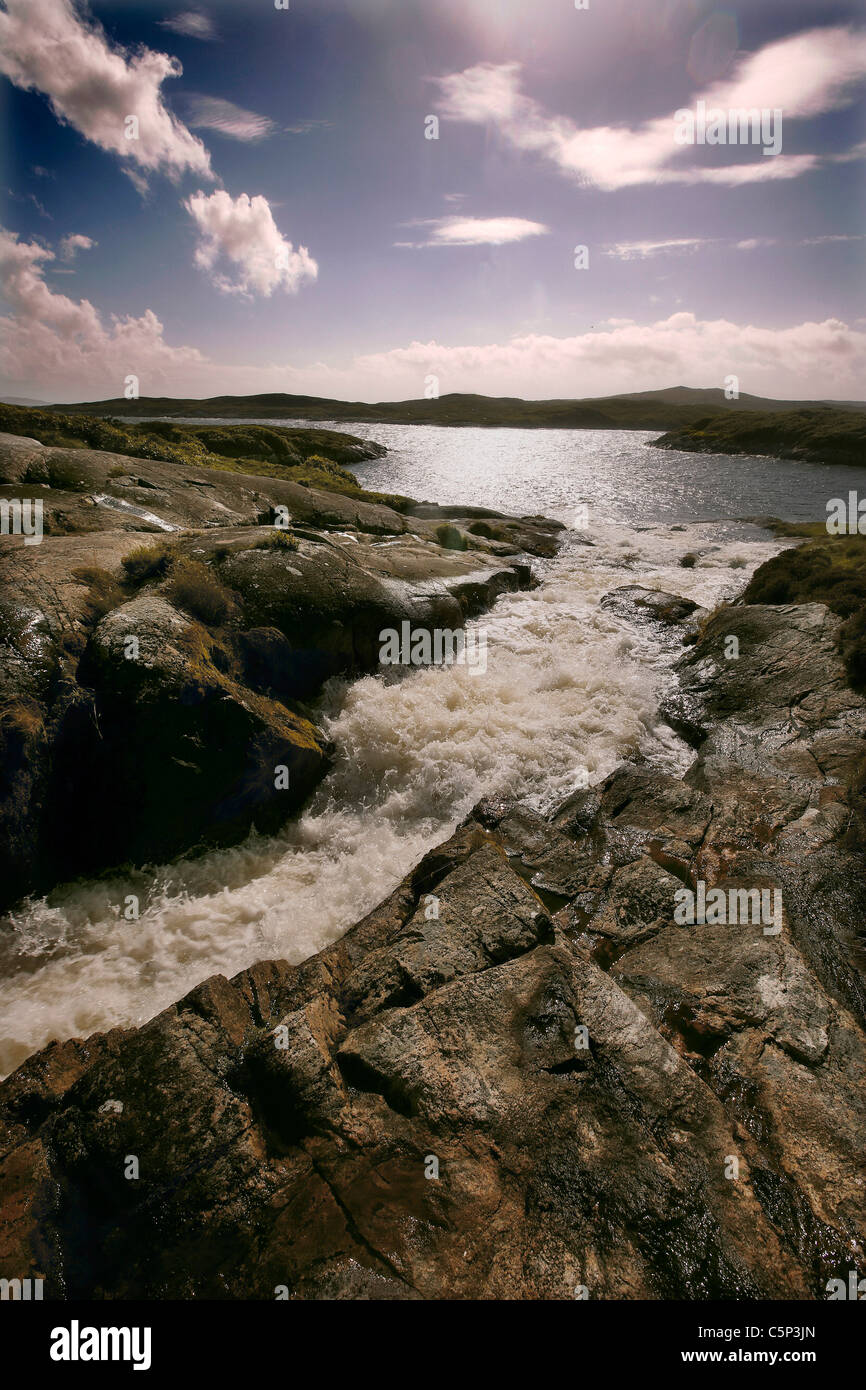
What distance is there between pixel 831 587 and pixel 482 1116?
19.3 meters

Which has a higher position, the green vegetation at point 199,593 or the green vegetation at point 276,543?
the green vegetation at point 276,543

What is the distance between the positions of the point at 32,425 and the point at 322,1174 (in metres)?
39.0

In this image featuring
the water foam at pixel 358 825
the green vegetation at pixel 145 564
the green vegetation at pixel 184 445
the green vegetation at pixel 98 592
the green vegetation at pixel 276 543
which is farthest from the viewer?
the green vegetation at pixel 184 445

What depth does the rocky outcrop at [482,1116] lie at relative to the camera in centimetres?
450

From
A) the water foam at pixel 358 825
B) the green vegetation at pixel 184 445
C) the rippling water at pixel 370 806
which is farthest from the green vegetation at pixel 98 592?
the green vegetation at pixel 184 445

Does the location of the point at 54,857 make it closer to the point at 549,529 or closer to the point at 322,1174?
the point at 322,1174

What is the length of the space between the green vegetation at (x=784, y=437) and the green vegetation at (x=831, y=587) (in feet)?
302

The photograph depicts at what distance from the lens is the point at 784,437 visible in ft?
370

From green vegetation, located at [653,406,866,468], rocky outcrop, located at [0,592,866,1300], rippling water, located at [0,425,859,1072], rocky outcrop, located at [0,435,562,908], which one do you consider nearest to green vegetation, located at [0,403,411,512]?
rocky outcrop, located at [0,435,562,908]

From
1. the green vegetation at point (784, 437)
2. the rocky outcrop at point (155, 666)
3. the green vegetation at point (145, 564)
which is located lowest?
the rocky outcrop at point (155, 666)

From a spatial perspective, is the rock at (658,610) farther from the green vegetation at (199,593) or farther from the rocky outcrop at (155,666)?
the green vegetation at (199,593)

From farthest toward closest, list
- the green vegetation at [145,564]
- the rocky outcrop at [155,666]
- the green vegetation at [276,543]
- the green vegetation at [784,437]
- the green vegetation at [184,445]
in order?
the green vegetation at [784,437], the green vegetation at [184,445], the green vegetation at [276,543], the green vegetation at [145,564], the rocky outcrop at [155,666]

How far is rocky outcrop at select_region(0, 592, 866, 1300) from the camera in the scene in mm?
4500
